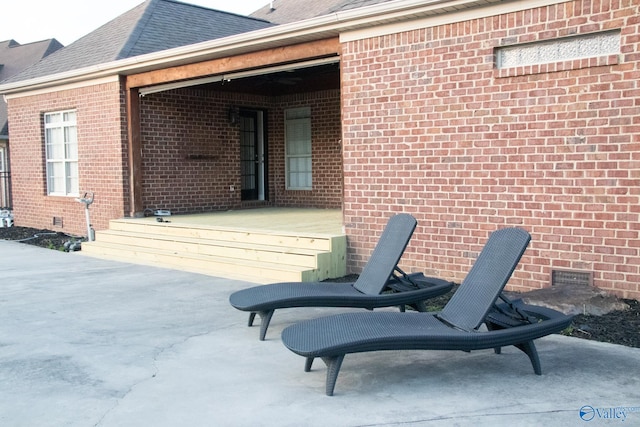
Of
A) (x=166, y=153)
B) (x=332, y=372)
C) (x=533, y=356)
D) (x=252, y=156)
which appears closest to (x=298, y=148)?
(x=252, y=156)

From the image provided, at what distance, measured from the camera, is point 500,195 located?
7.19 metres

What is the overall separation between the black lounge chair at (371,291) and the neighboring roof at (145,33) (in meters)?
8.03

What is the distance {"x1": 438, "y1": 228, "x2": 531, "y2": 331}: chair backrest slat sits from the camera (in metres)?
4.54

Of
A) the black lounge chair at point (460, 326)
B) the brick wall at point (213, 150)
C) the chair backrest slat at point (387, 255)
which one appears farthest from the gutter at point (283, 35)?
the black lounge chair at point (460, 326)

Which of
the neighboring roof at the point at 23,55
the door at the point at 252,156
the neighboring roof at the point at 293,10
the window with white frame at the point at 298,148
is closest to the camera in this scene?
the window with white frame at the point at 298,148

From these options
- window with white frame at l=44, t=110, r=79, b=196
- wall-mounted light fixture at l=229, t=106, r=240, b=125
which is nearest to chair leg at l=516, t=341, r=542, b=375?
wall-mounted light fixture at l=229, t=106, r=240, b=125

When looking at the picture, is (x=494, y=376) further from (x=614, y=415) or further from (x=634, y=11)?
(x=634, y=11)

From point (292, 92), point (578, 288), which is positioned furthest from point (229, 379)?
point (292, 92)

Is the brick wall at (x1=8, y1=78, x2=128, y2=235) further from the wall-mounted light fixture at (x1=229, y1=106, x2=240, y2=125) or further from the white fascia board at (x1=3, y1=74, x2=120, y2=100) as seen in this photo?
the wall-mounted light fixture at (x1=229, y1=106, x2=240, y2=125)

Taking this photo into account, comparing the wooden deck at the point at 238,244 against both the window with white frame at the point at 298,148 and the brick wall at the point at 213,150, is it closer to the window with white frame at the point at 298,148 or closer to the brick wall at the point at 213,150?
the brick wall at the point at 213,150

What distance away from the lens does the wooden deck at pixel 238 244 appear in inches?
329

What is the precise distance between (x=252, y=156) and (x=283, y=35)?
6.46 m

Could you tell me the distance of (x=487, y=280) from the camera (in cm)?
471

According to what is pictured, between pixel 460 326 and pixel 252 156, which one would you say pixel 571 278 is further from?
pixel 252 156
